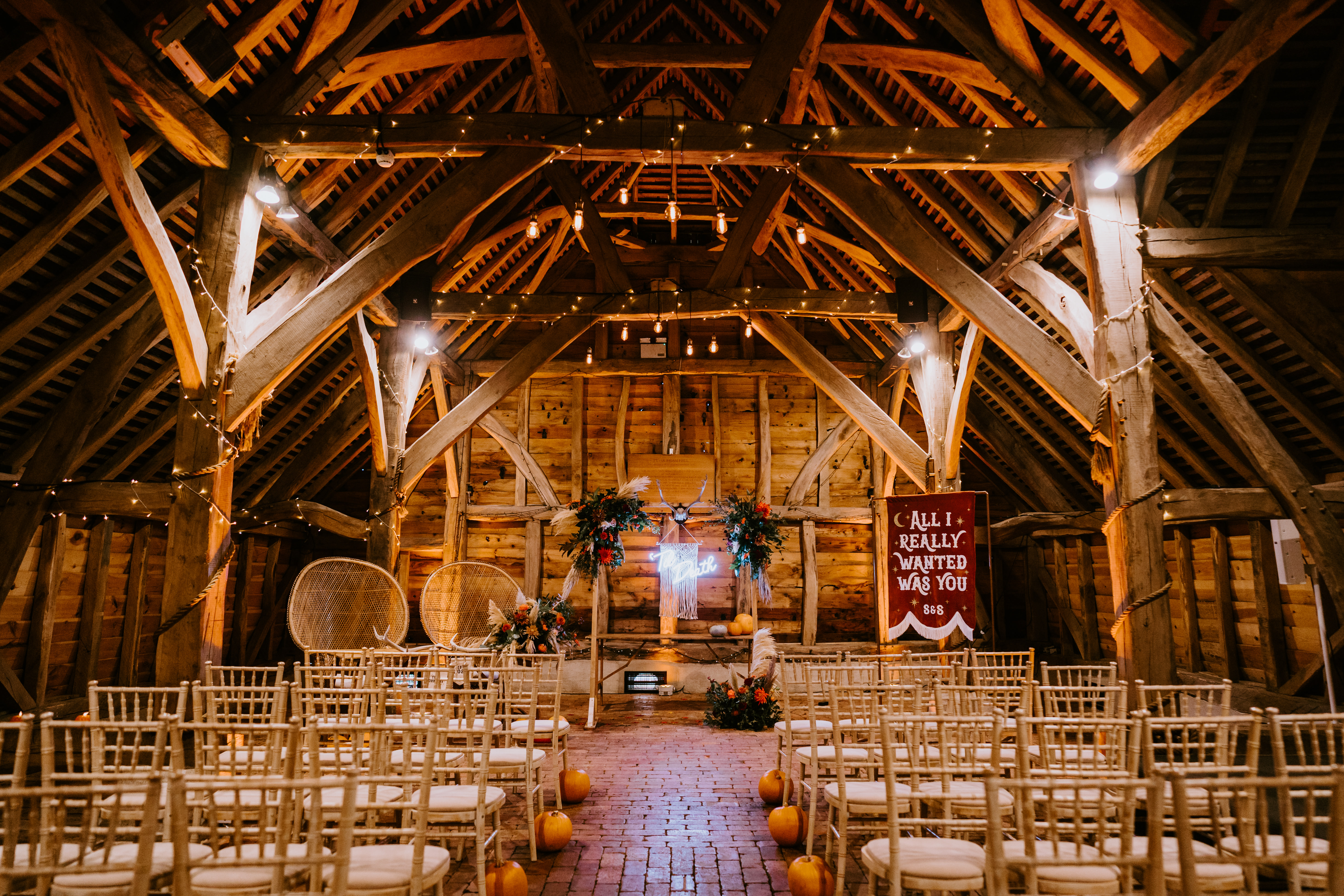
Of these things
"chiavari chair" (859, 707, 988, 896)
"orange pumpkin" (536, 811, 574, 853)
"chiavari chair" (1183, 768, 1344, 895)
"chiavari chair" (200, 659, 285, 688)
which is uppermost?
"chiavari chair" (200, 659, 285, 688)

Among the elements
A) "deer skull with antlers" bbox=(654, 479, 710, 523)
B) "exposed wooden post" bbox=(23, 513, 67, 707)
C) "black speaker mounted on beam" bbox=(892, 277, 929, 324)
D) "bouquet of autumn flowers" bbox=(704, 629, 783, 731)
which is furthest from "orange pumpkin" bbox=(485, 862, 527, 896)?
"black speaker mounted on beam" bbox=(892, 277, 929, 324)

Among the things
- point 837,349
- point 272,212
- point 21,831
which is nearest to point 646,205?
point 837,349

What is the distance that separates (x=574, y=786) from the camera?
4.68 meters

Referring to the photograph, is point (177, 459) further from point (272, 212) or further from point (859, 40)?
point (859, 40)

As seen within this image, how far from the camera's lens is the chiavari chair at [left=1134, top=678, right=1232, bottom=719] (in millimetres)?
3082

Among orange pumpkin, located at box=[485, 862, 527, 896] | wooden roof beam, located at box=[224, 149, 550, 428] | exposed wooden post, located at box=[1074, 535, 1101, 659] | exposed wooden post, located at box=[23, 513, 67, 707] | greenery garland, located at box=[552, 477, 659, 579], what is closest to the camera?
orange pumpkin, located at box=[485, 862, 527, 896]

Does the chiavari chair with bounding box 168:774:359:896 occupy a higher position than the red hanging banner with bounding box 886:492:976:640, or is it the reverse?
the red hanging banner with bounding box 886:492:976:640

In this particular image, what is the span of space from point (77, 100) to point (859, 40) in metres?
5.07

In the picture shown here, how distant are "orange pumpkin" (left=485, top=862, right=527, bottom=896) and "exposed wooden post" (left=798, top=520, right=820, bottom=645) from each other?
24.6 ft

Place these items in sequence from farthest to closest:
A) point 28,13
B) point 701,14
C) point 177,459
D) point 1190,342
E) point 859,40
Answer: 1. point 701,14
2. point 859,40
3. point 1190,342
4. point 177,459
5. point 28,13

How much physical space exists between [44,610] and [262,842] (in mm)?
6164

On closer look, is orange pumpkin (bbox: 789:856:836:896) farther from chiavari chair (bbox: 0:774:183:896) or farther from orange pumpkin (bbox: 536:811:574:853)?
chiavari chair (bbox: 0:774:183:896)

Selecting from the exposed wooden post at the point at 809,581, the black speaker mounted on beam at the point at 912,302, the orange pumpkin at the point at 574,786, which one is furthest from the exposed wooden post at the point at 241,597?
the black speaker mounted on beam at the point at 912,302

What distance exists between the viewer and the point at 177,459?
4.59m
